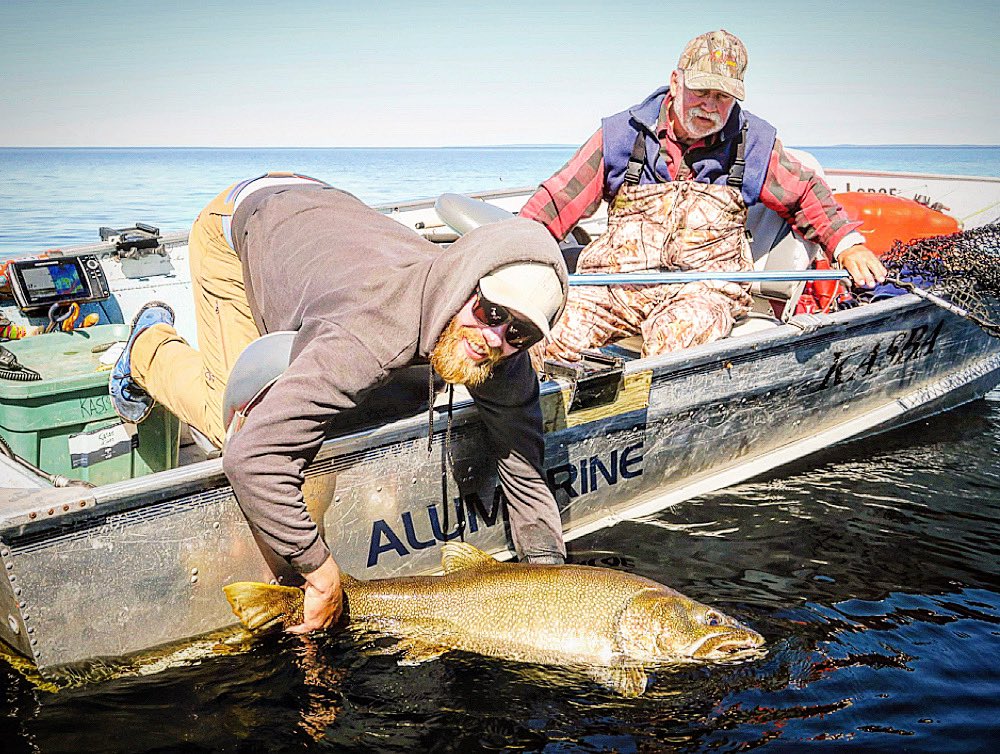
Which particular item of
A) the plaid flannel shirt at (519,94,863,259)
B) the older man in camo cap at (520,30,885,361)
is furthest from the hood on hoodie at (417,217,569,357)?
the plaid flannel shirt at (519,94,863,259)

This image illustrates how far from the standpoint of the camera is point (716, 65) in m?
4.73

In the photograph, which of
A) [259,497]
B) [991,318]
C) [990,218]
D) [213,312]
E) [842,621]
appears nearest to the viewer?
[259,497]

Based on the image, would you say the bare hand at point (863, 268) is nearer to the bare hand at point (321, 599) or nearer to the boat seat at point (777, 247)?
the boat seat at point (777, 247)

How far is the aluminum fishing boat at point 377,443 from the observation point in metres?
2.90

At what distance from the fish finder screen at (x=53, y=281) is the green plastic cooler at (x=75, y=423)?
1.95ft

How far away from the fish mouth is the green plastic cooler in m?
3.06

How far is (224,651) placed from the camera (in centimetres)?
330

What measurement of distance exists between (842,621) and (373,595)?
2108 millimetres

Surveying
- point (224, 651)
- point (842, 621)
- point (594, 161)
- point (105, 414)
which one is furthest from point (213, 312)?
point (842, 621)

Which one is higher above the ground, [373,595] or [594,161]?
[594,161]

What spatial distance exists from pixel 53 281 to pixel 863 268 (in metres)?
5.03

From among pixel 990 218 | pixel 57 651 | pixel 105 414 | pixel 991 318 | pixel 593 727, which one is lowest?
pixel 593 727

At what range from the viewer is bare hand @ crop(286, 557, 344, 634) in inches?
119

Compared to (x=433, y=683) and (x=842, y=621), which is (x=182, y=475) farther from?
(x=842, y=621)
